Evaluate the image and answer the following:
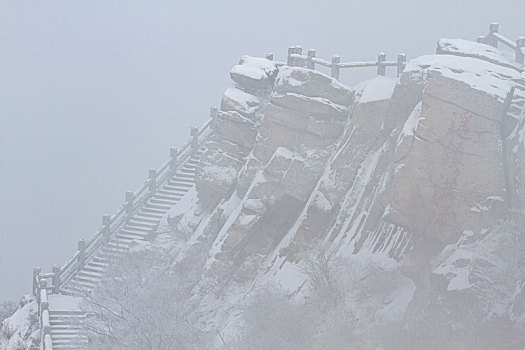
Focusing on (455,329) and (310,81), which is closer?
(455,329)

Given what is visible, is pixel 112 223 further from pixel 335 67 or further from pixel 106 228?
pixel 335 67

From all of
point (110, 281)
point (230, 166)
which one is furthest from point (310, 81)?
point (110, 281)

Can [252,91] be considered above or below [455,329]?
above

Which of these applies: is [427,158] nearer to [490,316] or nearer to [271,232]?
[490,316]

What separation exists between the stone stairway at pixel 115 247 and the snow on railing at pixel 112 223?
0.14 meters

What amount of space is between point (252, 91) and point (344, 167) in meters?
5.06

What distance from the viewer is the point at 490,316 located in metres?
17.7

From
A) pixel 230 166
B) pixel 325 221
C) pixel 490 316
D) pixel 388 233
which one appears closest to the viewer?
pixel 490 316

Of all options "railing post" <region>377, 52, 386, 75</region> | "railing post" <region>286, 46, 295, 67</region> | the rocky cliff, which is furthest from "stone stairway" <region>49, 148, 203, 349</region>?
"railing post" <region>377, 52, 386, 75</region>

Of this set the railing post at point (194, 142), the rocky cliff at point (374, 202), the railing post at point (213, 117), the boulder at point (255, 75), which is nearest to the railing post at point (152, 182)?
the railing post at point (194, 142)

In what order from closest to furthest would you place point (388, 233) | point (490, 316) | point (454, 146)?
point (490, 316), point (454, 146), point (388, 233)

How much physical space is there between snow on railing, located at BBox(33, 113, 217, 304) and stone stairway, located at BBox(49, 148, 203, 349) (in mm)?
139

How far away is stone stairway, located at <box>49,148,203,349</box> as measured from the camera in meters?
26.0

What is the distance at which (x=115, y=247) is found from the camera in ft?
97.3
